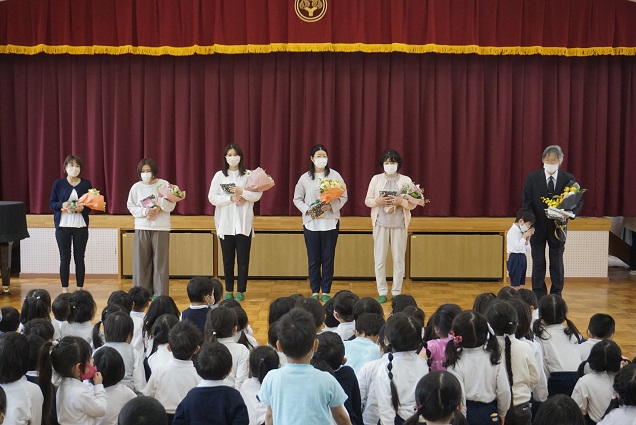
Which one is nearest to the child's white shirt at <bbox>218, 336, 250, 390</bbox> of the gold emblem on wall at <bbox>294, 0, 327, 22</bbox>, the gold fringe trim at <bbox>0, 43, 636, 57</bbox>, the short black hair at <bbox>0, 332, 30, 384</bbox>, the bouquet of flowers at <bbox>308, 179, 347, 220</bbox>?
the short black hair at <bbox>0, 332, 30, 384</bbox>

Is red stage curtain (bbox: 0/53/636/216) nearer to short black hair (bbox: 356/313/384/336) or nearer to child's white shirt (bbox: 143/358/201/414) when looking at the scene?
short black hair (bbox: 356/313/384/336)

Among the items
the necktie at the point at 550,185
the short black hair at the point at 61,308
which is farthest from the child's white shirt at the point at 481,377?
the necktie at the point at 550,185

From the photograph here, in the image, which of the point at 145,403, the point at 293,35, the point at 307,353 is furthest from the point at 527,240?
the point at 145,403

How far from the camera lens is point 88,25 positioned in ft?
30.7

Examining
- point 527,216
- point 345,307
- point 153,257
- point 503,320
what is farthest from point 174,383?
point 527,216

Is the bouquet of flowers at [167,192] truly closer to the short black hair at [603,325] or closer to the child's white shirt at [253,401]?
the child's white shirt at [253,401]

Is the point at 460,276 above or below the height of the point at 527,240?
below

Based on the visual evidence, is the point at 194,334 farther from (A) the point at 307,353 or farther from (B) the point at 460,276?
(B) the point at 460,276

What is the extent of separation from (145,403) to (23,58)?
7.75 m

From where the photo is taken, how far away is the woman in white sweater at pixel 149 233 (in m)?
7.54

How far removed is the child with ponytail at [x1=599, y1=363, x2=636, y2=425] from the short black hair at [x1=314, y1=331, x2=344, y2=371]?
3.72ft

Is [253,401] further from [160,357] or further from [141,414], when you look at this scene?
[141,414]

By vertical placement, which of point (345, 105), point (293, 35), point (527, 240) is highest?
point (293, 35)

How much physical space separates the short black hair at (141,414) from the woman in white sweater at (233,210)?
16.0 ft
